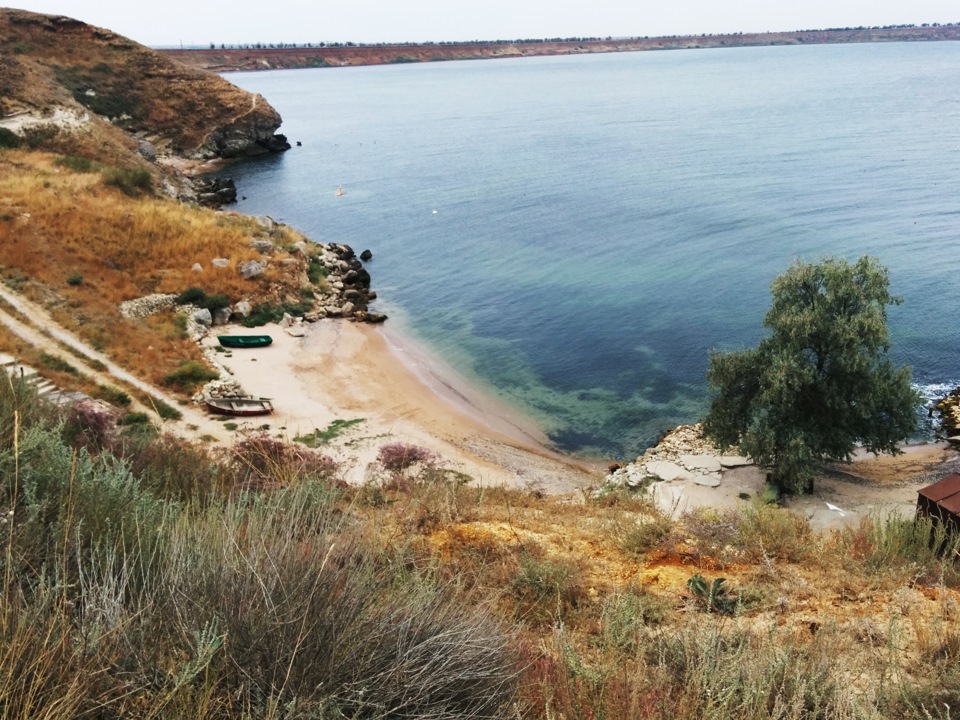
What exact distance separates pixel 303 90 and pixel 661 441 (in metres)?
188

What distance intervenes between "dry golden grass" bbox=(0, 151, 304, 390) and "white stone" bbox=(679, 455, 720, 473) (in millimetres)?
18885

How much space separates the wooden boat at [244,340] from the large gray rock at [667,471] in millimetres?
18471

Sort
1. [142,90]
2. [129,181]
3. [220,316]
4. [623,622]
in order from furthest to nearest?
[142,90]
[129,181]
[220,316]
[623,622]

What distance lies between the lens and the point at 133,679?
13.4ft

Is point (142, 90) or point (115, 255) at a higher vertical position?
point (142, 90)

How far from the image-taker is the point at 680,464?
21516 mm

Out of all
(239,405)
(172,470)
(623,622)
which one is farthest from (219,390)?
(623,622)

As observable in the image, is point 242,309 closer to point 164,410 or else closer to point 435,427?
point 164,410

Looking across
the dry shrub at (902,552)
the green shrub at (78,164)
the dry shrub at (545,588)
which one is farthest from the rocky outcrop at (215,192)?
the dry shrub at (902,552)

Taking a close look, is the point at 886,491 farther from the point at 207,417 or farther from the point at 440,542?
the point at 207,417

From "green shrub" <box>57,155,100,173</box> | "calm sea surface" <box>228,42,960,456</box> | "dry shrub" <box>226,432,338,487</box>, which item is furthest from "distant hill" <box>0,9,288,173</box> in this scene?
"dry shrub" <box>226,432,338,487</box>

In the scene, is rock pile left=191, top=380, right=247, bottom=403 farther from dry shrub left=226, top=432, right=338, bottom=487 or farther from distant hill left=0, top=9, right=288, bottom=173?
distant hill left=0, top=9, right=288, bottom=173

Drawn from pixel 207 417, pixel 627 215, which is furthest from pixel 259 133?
pixel 207 417

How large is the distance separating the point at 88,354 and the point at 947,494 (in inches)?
Result: 1022
